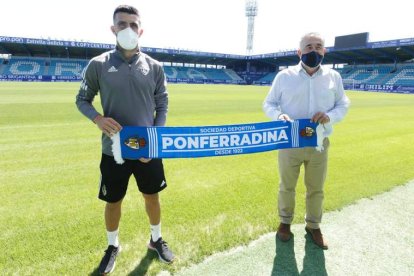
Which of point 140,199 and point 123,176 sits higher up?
point 123,176

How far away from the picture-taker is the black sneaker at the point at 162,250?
8.96 feet

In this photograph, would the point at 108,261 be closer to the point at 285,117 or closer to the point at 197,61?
the point at 285,117

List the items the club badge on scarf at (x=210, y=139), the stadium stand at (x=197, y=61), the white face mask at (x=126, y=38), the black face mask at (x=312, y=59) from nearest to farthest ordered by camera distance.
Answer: the white face mask at (x=126, y=38) → the club badge on scarf at (x=210, y=139) → the black face mask at (x=312, y=59) → the stadium stand at (x=197, y=61)

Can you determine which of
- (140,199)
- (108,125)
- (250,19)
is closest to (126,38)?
(108,125)

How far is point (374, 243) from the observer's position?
10.3ft

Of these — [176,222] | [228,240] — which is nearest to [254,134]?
[228,240]

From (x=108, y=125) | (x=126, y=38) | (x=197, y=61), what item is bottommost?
(x=108, y=125)

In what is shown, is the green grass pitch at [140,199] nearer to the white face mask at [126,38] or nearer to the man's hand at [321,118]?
the man's hand at [321,118]

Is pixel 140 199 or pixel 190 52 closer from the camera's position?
pixel 140 199

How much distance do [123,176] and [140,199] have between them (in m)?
1.67

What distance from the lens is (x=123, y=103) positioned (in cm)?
243

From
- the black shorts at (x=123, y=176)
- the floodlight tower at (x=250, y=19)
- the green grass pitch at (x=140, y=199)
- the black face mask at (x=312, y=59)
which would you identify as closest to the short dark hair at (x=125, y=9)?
the black shorts at (x=123, y=176)

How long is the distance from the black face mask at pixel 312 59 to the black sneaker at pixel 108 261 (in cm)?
261

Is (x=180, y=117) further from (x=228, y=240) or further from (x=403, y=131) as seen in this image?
(x=228, y=240)
